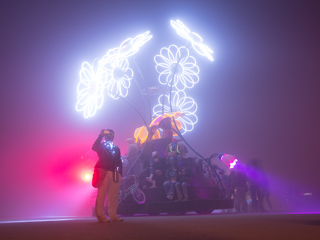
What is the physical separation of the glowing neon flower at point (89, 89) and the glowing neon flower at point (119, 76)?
76 centimetres

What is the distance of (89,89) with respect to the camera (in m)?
13.6

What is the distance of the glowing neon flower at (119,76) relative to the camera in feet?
47.3

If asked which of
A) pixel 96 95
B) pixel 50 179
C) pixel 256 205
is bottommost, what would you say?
pixel 256 205

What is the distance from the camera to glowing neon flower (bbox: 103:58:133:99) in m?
14.4

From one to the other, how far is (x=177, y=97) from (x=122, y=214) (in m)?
7.21

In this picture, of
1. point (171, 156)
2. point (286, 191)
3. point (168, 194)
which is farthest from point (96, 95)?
point (286, 191)

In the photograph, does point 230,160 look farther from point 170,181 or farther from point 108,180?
point 108,180

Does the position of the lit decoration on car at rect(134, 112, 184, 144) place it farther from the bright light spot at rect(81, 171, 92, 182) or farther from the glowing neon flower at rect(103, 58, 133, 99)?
the bright light spot at rect(81, 171, 92, 182)

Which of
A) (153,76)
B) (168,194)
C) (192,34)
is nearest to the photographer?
(168,194)

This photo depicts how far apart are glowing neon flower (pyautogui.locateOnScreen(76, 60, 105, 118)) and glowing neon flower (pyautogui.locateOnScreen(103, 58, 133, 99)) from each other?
764mm

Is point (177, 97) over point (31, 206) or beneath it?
over

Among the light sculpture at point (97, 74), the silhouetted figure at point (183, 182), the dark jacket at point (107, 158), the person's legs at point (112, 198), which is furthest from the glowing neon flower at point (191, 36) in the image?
the person's legs at point (112, 198)

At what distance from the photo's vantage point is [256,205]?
11.6 meters

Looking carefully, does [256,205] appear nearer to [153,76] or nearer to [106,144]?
[106,144]
